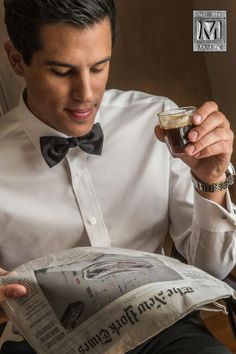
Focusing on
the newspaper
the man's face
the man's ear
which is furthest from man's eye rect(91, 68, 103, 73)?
the newspaper

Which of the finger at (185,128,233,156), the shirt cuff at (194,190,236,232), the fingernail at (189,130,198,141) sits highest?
the fingernail at (189,130,198,141)

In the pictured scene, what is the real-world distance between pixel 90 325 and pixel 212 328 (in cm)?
111

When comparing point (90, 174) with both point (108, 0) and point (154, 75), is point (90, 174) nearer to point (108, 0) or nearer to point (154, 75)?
point (108, 0)

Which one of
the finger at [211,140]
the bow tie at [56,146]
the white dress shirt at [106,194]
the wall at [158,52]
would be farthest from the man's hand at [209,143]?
the wall at [158,52]

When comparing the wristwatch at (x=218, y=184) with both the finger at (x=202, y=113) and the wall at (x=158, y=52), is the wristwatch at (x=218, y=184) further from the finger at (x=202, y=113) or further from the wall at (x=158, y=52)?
the wall at (x=158, y=52)

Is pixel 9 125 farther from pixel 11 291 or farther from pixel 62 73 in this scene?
pixel 11 291

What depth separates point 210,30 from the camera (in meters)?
1.58

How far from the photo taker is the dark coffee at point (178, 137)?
1002 mm

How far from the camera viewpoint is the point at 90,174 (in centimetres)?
131

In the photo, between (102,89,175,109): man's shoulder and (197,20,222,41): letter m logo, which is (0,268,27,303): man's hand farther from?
(197,20,222,41): letter m logo

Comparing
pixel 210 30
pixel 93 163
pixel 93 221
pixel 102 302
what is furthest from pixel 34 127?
pixel 210 30

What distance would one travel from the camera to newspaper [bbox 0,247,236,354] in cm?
87

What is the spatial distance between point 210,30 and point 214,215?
0.71m

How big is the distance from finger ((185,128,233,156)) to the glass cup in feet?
0.06
